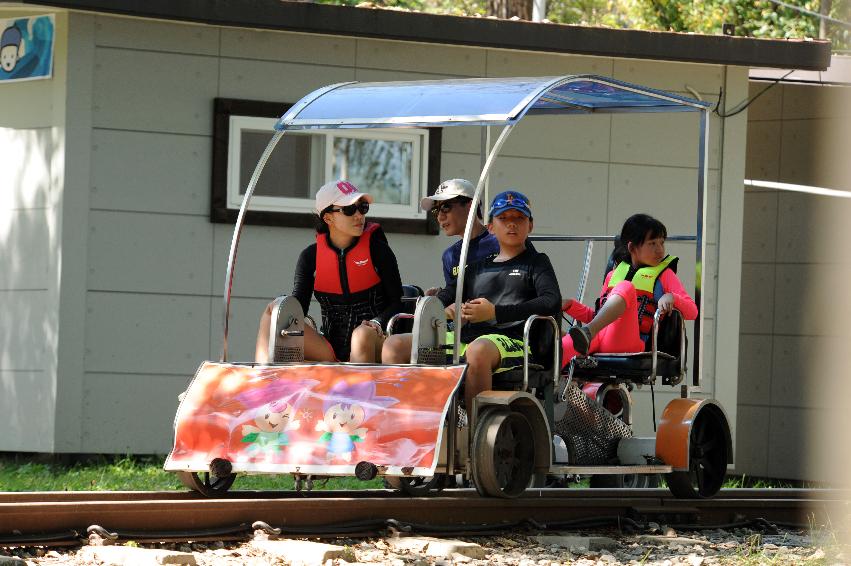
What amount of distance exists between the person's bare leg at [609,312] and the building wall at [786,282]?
6.66m

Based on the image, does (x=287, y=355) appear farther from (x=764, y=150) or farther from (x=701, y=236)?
(x=764, y=150)

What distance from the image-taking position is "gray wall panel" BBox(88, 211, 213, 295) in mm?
13312

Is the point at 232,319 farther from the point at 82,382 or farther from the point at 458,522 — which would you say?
the point at 458,522

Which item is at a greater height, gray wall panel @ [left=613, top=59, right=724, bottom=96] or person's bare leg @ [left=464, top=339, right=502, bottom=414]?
gray wall panel @ [left=613, top=59, right=724, bottom=96]

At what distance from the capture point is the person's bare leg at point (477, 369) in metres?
8.71

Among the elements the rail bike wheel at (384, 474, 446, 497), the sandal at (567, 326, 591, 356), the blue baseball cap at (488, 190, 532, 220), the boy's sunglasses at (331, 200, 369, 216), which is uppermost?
the blue baseball cap at (488, 190, 532, 220)

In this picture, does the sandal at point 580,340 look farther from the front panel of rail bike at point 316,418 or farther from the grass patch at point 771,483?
the grass patch at point 771,483

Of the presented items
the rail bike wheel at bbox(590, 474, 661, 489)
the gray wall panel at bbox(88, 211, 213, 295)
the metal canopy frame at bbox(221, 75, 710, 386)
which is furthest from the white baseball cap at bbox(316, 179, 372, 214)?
the gray wall panel at bbox(88, 211, 213, 295)

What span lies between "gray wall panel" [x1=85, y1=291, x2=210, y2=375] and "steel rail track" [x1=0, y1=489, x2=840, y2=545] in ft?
13.1

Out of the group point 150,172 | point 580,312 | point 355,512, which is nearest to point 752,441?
point 580,312

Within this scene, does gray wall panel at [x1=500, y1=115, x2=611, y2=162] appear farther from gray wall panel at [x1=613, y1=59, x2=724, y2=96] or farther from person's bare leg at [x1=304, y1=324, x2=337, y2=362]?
person's bare leg at [x1=304, y1=324, x2=337, y2=362]

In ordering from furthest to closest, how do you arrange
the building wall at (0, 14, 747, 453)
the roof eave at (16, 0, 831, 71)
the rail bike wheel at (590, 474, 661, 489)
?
the building wall at (0, 14, 747, 453) < the roof eave at (16, 0, 831, 71) < the rail bike wheel at (590, 474, 661, 489)

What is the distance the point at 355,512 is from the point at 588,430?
2.26 meters

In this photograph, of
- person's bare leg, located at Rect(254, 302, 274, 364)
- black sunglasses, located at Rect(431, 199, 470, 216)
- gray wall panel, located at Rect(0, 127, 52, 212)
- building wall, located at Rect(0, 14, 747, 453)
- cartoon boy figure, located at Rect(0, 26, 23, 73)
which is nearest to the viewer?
person's bare leg, located at Rect(254, 302, 274, 364)
